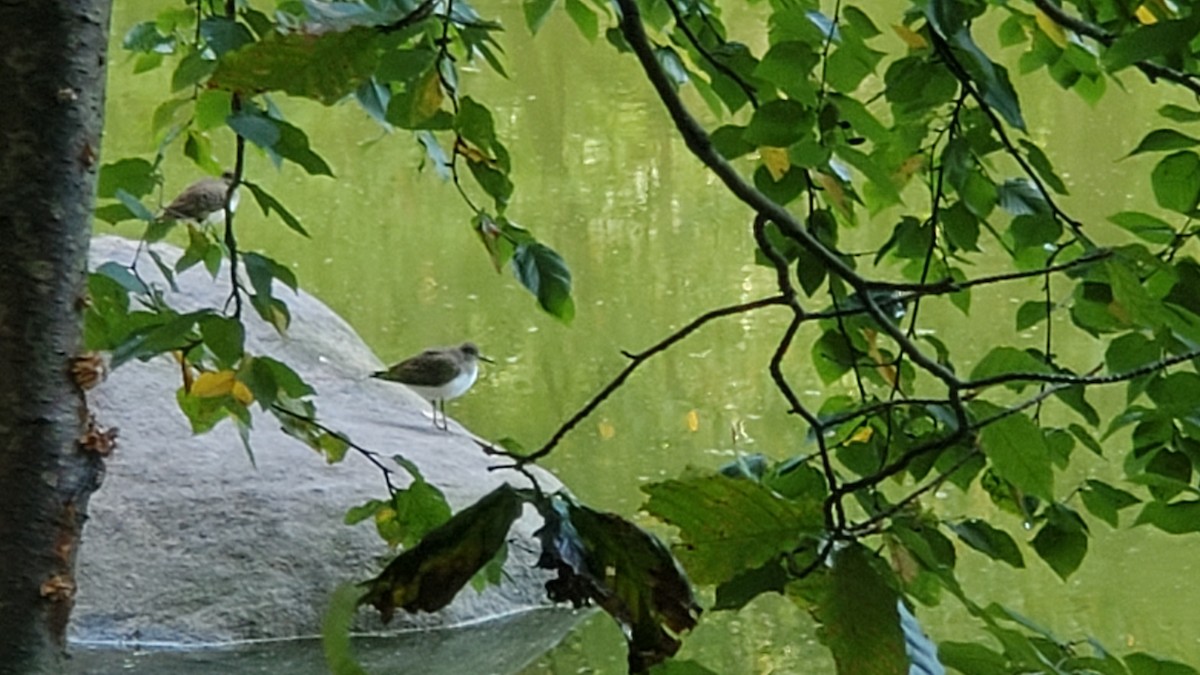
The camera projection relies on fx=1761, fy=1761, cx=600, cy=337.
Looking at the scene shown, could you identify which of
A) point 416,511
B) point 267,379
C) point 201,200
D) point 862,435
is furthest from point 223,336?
point 201,200

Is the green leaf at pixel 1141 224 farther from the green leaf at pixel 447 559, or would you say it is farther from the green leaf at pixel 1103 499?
the green leaf at pixel 447 559

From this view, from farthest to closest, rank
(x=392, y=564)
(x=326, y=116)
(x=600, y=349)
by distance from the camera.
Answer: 1. (x=326, y=116)
2. (x=600, y=349)
3. (x=392, y=564)

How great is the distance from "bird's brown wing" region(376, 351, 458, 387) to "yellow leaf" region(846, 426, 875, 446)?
110 inches

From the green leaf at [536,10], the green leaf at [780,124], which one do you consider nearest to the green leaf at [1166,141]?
the green leaf at [780,124]

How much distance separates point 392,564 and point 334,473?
9.59ft

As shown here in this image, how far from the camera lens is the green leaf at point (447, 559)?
631 millimetres

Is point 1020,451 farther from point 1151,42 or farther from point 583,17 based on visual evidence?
point 583,17

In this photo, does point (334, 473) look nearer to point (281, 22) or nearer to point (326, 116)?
point (281, 22)

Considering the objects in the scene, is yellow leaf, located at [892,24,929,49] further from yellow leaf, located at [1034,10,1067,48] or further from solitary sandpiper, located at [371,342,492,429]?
solitary sandpiper, located at [371,342,492,429]

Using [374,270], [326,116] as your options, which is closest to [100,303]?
[374,270]

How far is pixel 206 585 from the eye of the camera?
10.6 ft

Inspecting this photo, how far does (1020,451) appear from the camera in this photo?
812 mm

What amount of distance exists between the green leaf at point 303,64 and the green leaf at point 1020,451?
326 mm

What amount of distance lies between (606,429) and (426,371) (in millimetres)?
534
